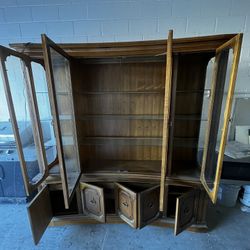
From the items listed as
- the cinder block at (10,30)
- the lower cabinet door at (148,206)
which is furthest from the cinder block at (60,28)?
the lower cabinet door at (148,206)

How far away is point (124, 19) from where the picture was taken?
1875 millimetres

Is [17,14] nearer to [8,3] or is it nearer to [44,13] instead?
[8,3]

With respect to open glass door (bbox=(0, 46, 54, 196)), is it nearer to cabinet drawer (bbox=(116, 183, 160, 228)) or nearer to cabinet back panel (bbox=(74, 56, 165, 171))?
cabinet back panel (bbox=(74, 56, 165, 171))

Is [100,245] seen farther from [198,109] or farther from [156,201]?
[198,109]

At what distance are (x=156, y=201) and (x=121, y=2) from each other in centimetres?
213

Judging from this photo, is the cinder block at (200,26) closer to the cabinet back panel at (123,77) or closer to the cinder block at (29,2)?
the cabinet back panel at (123,77)

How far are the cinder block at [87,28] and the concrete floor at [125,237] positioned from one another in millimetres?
2194

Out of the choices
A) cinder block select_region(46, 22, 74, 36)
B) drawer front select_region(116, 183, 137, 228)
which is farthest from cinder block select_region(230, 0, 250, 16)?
drawer front select_region(116, 183, 137, 228)

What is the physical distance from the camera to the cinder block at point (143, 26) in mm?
1859

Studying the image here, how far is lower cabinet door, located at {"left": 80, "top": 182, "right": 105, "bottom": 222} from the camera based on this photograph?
65.9 inches

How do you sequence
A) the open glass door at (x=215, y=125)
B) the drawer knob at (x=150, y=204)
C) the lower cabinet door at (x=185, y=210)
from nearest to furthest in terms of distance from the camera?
the open glass door at (x=215, y=125), the lower cabinet door at (x=185, y=210), the drawer knob at (x=150, y=204)

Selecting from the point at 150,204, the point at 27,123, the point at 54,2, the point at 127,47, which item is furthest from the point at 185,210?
the point at 54,2

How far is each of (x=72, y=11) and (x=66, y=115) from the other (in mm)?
1196

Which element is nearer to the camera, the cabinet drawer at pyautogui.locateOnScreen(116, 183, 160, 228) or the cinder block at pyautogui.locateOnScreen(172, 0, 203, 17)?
the cabinet drawer at pyautogui.locateOnScreen(116, 183, 160, 228)
